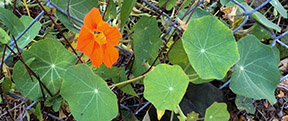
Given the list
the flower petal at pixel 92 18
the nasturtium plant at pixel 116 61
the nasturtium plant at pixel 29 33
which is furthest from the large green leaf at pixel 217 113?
the nasturtium plant at pixel 29 33

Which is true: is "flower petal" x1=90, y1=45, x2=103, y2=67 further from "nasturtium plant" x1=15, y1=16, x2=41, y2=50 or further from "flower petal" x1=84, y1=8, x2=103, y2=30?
"nasturtium plant" x1=15, y1=16, x2=41, y2=50

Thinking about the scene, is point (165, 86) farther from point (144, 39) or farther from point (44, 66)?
point (44, 66)

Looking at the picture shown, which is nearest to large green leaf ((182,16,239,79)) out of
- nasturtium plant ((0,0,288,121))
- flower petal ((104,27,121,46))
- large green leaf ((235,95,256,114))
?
nasturtium plant ((0,0,288,121))

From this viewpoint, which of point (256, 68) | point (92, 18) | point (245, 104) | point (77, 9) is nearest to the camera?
point (92, 18)

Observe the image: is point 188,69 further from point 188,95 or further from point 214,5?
point 214,5

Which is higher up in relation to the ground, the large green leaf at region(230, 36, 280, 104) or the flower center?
the flower center

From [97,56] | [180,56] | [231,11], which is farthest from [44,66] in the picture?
[231,11]
